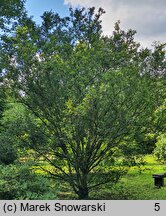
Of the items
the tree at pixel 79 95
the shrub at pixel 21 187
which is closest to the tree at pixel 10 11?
the tree at pixel 79 95

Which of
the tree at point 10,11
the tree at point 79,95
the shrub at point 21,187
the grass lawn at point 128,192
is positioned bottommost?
the grass lawn at point 128,192

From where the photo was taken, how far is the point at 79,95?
7590 mm

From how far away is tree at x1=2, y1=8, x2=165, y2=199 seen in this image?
24.2ft

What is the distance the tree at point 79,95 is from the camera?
738 centimetres

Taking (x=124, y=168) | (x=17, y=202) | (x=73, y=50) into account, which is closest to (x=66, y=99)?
(x=73, y=50)

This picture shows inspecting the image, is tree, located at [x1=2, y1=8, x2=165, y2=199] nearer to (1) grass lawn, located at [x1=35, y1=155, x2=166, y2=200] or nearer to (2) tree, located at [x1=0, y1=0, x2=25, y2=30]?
(1) grass lawn, located at [x1=35, y1=155, x2=166, y2=200]

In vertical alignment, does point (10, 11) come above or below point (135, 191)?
above

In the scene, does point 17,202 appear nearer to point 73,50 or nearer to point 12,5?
point 73,50

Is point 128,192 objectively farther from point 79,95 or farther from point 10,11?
point 10,11

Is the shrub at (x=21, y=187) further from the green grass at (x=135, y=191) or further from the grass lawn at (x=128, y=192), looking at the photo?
the green grass at (x=135, y=191)

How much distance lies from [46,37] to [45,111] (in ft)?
6.65

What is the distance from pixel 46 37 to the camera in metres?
8.41

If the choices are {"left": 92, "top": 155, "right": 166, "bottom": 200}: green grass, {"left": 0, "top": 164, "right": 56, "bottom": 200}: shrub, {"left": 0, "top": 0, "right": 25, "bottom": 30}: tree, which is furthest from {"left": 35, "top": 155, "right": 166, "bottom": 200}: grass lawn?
{"left": 0, "top": 0, "right": 25, "bottom": 30}: tree

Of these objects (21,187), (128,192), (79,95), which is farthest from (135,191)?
(21,187)
